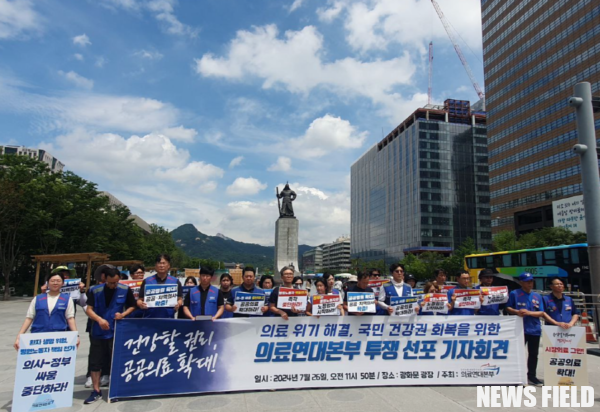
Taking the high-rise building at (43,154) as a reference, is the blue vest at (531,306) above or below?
below

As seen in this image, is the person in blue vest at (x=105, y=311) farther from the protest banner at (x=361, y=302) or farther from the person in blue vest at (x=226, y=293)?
the protest banner at (x=361, y=302)

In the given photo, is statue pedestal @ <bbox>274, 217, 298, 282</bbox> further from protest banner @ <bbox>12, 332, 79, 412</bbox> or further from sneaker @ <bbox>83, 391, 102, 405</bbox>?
protest banner @ <bbox>12, 332, 79, 412</bbox>

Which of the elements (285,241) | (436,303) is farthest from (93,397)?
(285,241)

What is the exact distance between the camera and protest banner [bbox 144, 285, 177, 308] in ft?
19.3

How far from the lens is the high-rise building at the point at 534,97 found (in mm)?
56344

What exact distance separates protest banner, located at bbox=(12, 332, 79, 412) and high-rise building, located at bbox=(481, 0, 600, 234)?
207 ft

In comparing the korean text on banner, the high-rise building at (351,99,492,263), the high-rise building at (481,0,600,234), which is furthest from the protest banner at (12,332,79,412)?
the high-rise building at (351,99,492,263)

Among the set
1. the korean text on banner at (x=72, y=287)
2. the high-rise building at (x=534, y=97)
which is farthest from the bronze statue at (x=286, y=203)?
the high-rise building at (x=534, y=97)

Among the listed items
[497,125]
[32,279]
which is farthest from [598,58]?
[32,279]

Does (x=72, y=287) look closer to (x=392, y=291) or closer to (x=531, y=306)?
(x=392, y=291)

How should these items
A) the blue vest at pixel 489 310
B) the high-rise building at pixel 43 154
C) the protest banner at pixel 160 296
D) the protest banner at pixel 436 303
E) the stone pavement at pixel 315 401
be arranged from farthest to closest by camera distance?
the high-rise building at pixel 43 154, the blue vest at pixel 489 310, the protest banner at pixel 436 303, the protest banner at pixel 160 296, the stone pavement at pixel 315 401

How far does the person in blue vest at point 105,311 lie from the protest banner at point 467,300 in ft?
17.3

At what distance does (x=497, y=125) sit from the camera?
72.8 metres

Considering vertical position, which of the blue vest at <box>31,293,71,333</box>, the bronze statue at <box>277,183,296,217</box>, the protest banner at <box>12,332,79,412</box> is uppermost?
the bronze statue at <box>277,183,296,217</box>
